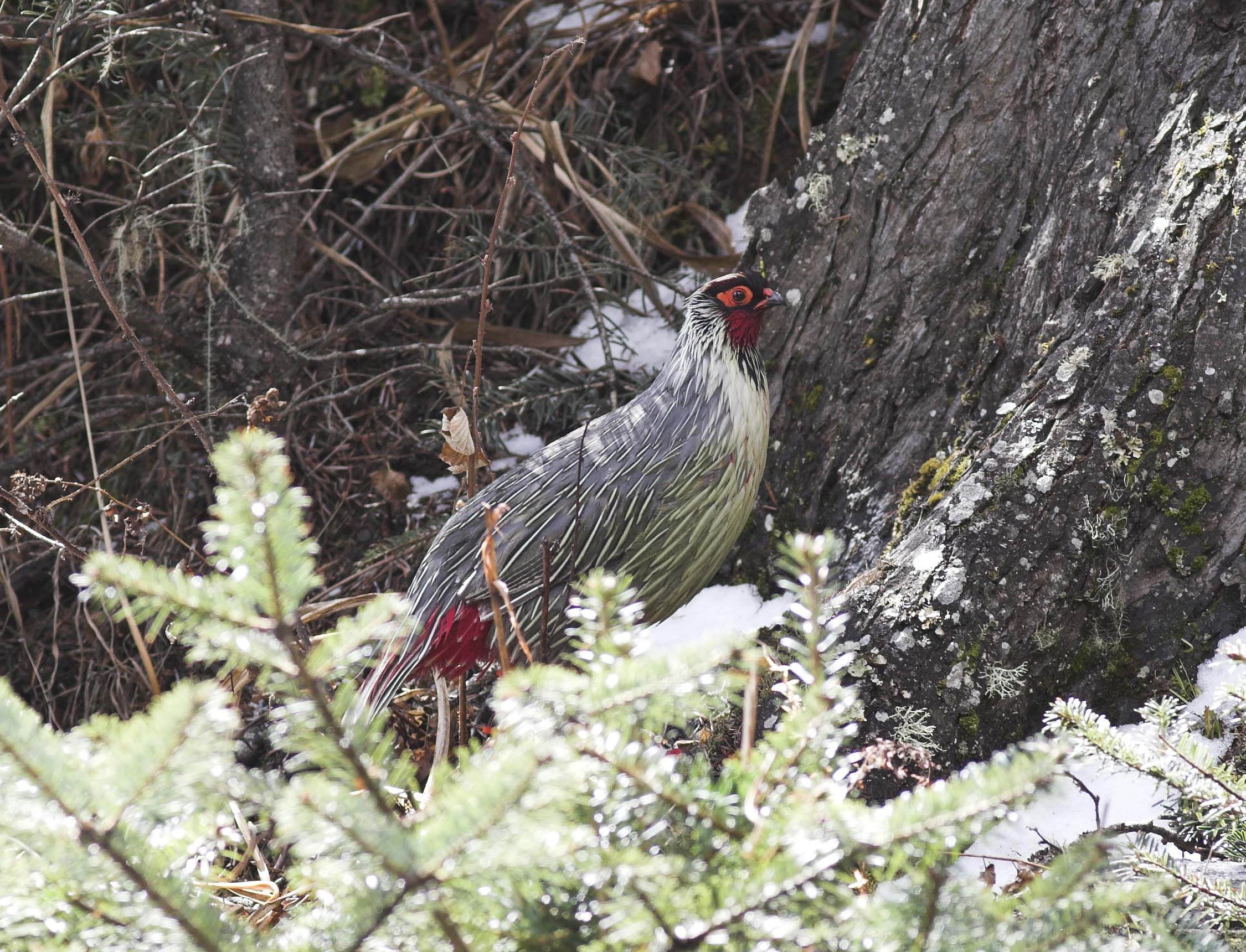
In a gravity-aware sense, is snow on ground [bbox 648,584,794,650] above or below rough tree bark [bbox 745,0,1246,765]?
below

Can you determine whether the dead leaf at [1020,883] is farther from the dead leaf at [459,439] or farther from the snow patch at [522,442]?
the snow patch at [522,442]

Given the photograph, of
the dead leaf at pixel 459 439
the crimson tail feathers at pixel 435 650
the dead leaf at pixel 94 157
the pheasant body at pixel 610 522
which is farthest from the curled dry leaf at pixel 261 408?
the dead leaf at pixel 94 157

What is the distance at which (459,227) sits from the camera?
4.16 m

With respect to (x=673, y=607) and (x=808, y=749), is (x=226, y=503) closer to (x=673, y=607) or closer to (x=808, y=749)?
(x=808, y=749)

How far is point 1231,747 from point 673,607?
1246mm

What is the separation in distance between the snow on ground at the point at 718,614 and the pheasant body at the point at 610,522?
0.74 feet

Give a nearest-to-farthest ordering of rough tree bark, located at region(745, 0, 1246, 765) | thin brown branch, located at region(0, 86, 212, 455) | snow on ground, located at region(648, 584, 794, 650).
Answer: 1. thin brown branch, located at region(0, 86, 212, 455)
2. rough tree bark, located at region(745, 0, 1246, 765)
3. snow on ground, located at region(648, 584, 794, 650)

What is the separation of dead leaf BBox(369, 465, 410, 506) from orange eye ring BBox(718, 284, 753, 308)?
4.13 feet

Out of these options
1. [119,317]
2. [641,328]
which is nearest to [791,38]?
[641,328]

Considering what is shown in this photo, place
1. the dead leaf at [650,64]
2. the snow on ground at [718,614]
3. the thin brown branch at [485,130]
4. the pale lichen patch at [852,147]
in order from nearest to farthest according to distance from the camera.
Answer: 1. the snow on ground at [718,614]
2. the pale lichen patch at [852,147]
3. the thin brown branch at [485,130]
4. the dead leaf at [650,64]

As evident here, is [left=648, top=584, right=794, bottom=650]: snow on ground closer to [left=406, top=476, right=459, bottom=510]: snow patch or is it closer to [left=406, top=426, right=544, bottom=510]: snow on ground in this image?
[left=406, top=426, right=544, bottom=510]: snow on ground

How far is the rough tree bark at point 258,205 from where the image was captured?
3.58 metres

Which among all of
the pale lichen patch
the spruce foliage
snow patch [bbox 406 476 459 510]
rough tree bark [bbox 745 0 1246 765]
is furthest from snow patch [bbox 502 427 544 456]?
the spruce foliage

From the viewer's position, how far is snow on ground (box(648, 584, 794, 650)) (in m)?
3.03
